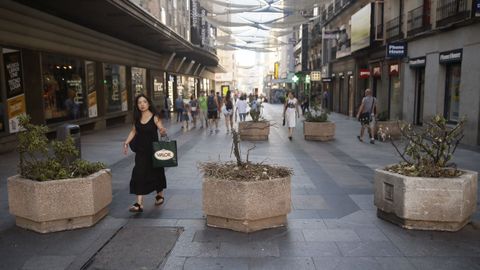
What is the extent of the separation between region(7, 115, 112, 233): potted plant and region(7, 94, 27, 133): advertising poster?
7.82 m

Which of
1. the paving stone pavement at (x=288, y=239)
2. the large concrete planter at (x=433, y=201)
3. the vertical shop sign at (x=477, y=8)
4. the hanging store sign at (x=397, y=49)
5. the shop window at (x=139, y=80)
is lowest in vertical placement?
the paving stone pavement at (x=288, y=239)

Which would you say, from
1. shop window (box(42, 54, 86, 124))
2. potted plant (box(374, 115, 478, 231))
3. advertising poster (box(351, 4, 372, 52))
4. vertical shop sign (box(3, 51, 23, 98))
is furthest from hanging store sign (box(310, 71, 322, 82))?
potted plant (box(374, 115, 478, 231))

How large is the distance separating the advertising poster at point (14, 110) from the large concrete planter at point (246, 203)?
9282 millimetres

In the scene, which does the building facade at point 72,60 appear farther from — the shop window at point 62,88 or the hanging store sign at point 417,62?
the hanging store sign at point 417,62

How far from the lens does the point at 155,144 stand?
612cm

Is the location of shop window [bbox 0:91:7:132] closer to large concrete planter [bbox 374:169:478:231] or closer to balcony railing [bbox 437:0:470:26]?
large concrete planter [bbox 374:169:478:231]

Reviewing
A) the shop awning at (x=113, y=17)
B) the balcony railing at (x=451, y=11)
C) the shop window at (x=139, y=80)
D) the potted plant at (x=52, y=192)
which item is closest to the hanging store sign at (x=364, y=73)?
the balcony railing at (x=451, y=11)

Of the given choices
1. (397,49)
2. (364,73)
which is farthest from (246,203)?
(364,73)

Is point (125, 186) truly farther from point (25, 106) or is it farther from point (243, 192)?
point (25, 106)

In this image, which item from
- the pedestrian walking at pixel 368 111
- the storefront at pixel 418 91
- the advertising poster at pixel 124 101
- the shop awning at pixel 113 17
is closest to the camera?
the shop awning at pixel 113 17

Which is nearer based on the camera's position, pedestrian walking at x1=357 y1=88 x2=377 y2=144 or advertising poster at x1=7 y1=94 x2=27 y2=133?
advertising poster at x1=7 y1=94 x2=27 y2=133

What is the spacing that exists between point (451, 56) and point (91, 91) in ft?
47.9

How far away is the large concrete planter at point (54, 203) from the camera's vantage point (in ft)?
17.1

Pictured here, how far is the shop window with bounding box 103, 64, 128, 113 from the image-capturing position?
21031 millimetres
